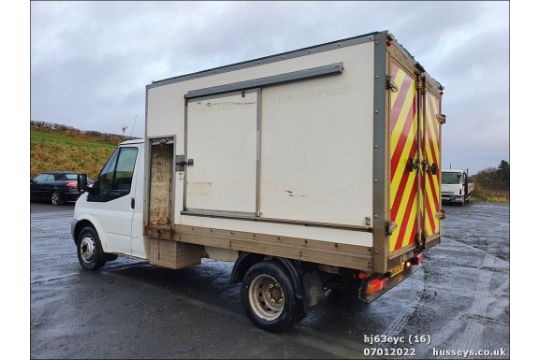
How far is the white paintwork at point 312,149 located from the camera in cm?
364

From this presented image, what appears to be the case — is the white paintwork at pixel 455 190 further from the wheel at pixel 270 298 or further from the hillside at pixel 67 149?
the hillside at pixel 67 149

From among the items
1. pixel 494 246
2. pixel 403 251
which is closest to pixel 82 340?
pixel 403 251

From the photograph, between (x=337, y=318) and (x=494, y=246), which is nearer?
(x=337, y=318)

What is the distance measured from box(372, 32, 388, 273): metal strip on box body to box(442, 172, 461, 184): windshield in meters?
20.5

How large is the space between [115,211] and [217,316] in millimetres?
2568

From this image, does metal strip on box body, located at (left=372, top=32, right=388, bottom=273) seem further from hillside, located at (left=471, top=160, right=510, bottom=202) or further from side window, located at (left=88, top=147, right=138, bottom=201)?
hillside, located at (left=471, top=160, right=510, bottom=202)

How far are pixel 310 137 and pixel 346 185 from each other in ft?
2.09

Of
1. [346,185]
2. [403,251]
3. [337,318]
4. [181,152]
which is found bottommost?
[337,318]

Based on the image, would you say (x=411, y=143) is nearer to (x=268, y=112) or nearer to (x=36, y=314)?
(x=268, y=112)

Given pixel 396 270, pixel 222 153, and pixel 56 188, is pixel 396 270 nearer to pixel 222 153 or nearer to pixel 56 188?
pixel 222 153

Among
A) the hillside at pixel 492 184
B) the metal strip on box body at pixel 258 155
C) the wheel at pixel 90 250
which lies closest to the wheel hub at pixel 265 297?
the metal strip on box body at pixel 258 155

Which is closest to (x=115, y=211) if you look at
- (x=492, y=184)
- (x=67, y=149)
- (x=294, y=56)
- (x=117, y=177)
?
(x=117, y=177)

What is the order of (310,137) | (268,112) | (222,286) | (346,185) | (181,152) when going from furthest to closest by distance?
(222,286) → (181,152) → (268,112) → (310,137) → (346,185)

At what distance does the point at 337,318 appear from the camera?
464 cm
